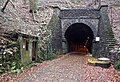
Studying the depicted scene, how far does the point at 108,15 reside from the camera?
65.4ft

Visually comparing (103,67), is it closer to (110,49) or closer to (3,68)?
(110,49)

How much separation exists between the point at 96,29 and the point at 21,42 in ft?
43.4

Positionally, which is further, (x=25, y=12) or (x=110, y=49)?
(x=25, y=12)

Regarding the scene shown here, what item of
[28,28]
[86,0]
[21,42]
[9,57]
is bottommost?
[9,57]

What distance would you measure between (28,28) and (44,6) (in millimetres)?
7785

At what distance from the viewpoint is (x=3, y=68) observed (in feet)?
29.0

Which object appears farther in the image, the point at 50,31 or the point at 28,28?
the point at 50,31

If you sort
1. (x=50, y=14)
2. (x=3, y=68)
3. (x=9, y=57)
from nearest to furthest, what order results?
1. (x=3, y=68)
2. (x=9, y=57)
3. (x=50, y=14)

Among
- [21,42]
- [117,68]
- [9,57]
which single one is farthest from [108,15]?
[9,57]

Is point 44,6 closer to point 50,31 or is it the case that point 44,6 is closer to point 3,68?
point 50,31

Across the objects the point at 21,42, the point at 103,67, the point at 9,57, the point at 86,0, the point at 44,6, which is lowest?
the point at 103,67

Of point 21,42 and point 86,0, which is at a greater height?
point 86,0

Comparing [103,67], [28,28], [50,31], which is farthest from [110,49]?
[28,28]

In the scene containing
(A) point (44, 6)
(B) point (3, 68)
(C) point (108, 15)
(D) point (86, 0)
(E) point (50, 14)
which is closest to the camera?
(B) point (3, 68)
